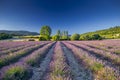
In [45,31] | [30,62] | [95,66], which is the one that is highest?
[45,31]

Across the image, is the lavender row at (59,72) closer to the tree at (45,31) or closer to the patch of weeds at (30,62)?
the patch of weeds at (30,62)

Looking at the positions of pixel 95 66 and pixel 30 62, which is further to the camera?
pixel 30 62

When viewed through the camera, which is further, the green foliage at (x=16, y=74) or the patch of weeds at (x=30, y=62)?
the patch of weeds at (x=30, y=62)

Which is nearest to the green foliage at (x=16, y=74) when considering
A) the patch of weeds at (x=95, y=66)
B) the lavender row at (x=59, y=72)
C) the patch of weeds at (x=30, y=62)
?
the lavender row at (x=59, y=72)

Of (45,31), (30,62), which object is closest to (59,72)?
(30,62)

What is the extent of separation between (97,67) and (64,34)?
10670cm

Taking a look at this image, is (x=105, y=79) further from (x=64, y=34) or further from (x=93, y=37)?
(x=64, y=34)

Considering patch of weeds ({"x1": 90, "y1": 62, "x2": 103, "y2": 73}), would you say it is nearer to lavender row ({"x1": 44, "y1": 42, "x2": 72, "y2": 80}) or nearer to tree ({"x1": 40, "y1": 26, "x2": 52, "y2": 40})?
lavender row ({"x1": 44, "y1": 42, "x2": 72, "y2": 80})

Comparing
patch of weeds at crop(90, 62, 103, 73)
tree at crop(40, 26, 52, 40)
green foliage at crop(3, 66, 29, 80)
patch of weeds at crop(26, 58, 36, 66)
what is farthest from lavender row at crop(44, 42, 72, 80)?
tree at crop(40, 26, 52, 40)

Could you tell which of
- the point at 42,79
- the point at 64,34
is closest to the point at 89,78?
the point at 42,79

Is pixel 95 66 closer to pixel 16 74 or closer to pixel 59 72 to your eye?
pixel 59 72

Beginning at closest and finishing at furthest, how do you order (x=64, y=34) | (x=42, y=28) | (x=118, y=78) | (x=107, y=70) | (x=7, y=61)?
1. (x=118, y=78)
2. (x=107, y=70)
3. (x=7, y=61)
4. (x=42, y=28)
5. (x=64, y=34)

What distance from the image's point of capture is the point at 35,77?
7055mm

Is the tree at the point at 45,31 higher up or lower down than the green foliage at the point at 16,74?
higher up
